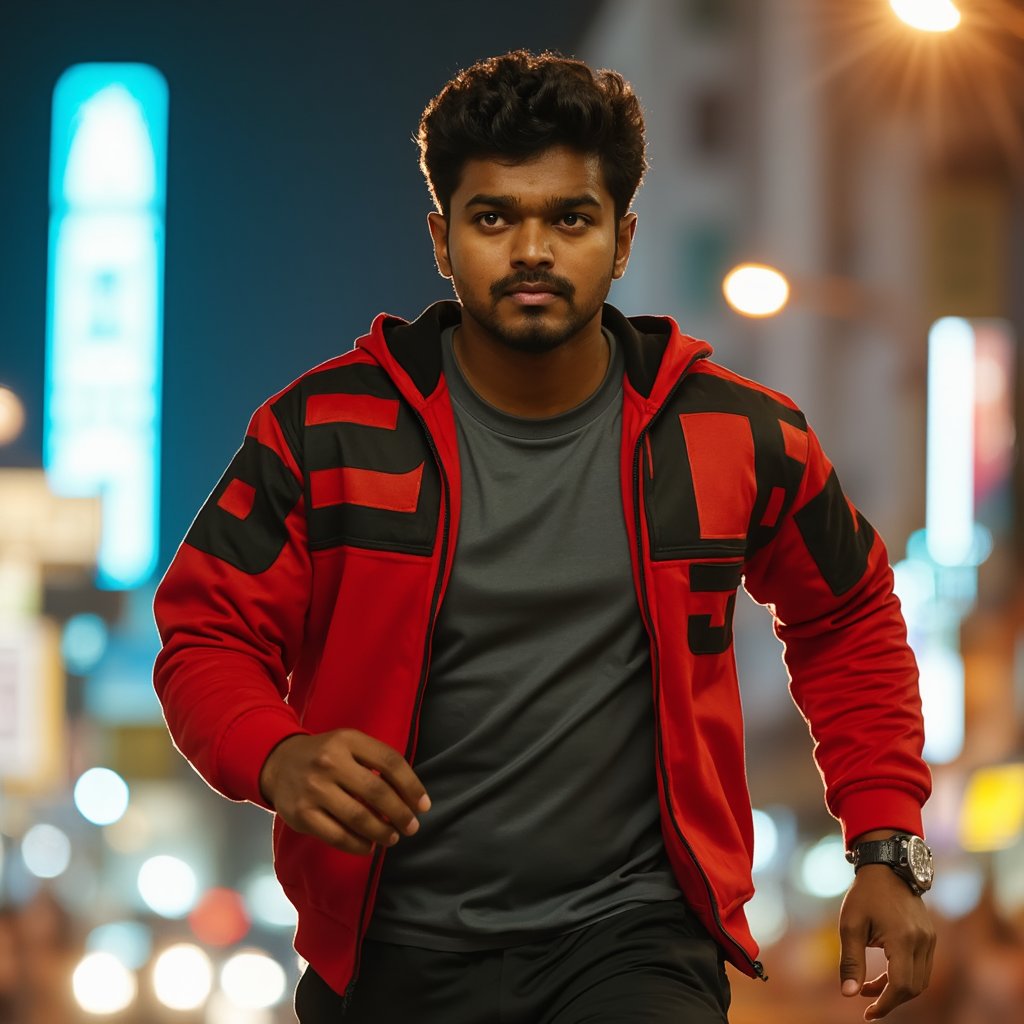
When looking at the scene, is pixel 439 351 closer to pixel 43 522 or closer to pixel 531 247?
pixel 531 247

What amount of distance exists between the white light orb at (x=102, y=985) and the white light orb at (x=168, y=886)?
44.5ft

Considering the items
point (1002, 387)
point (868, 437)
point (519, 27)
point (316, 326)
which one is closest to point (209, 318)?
point (316, 326)

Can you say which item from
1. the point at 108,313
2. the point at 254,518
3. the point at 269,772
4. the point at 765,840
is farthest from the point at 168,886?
the point at 269,772

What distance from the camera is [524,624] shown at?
290cm

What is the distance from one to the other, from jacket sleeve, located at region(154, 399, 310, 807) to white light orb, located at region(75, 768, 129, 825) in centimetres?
3962

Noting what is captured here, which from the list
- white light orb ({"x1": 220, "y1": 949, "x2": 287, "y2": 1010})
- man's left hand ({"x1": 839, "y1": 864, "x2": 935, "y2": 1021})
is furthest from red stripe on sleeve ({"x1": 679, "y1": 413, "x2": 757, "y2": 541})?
white light orb ({"x1": 220, "y1": 949, "x2": 287, "y2": 1010})

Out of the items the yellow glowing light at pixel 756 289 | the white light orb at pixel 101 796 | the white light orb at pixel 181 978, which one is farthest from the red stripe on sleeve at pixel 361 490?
the white light orb at pixel 101 796

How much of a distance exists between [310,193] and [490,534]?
2476 inches

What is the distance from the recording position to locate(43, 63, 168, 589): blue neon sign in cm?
3553

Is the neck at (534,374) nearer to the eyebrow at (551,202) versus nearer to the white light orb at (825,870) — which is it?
the eyebrow at (551,202)

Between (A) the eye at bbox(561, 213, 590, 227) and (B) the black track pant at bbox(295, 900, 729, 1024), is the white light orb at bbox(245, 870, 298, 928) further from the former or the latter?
(A) the eye at bbox(561, 213, 590, 227)

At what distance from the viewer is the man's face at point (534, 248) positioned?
2.95 metres

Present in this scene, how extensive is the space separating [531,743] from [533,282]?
0.68 m

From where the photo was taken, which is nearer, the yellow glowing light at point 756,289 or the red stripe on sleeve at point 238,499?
the red stripe on sleeve at point 238,499
